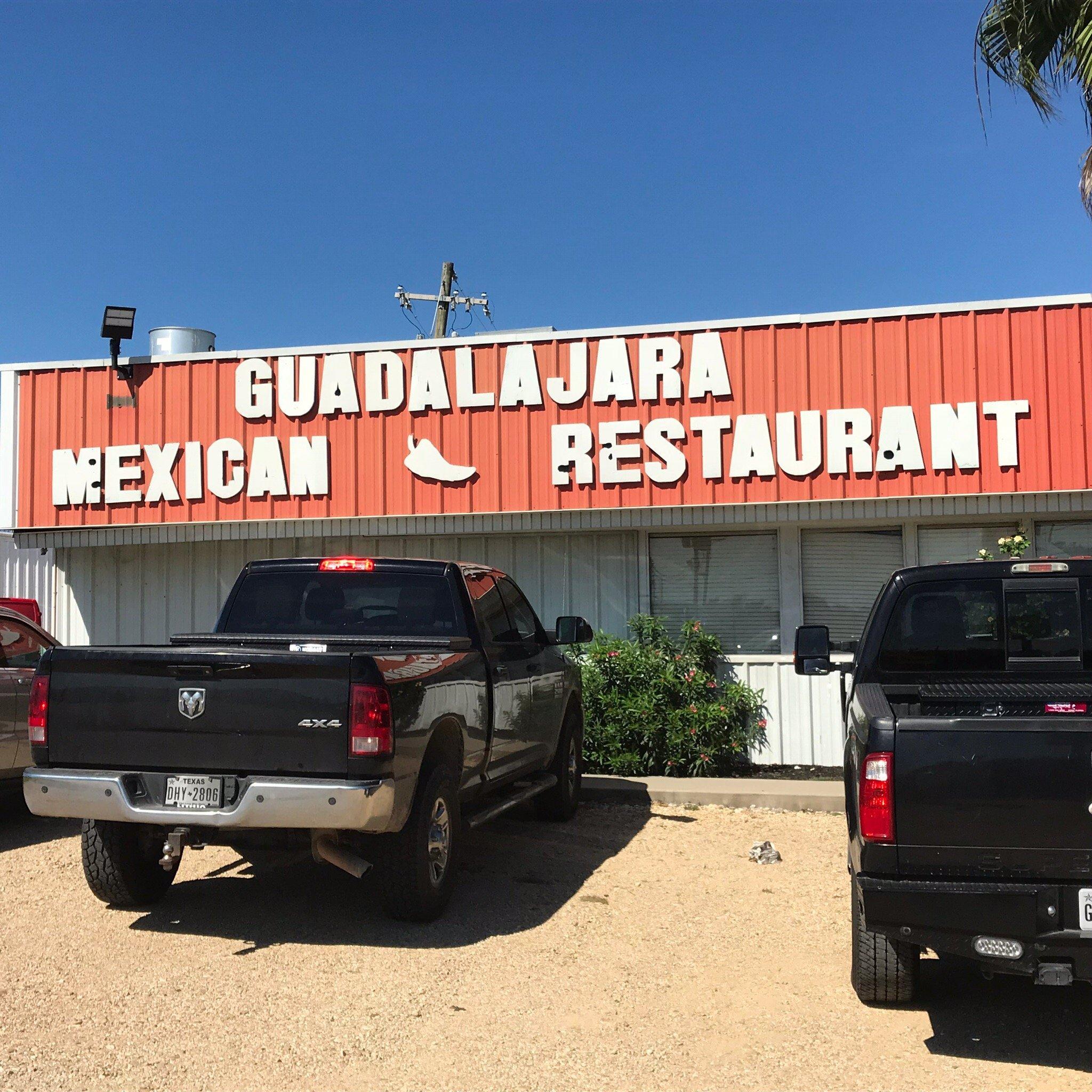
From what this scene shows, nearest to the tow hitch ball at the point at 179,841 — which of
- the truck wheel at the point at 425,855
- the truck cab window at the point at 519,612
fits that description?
the truck wheel at the point at 425,855

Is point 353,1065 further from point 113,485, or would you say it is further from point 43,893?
point 113,485

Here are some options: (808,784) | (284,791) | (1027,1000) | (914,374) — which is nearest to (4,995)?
(284,791)

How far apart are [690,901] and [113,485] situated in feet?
26.6

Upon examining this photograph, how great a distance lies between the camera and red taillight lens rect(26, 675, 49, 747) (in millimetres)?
5816

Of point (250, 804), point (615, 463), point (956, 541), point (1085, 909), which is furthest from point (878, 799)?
point (956, 541)

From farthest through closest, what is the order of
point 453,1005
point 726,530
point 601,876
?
point 726,530
point 601,876
point 453,1005

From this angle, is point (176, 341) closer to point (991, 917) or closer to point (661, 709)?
point (661, 709)

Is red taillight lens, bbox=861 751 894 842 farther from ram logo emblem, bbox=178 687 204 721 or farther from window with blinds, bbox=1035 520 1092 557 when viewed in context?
window with blinds, bbox=1035 520 1092 557

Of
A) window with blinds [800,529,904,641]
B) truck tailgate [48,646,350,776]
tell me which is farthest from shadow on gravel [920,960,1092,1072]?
window with blinds [800,529,904,641]

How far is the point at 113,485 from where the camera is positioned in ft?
39.7

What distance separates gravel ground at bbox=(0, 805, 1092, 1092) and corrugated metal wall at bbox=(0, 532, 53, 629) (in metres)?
6.68

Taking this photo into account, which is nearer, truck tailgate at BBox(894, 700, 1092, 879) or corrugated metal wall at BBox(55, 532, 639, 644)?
truck tailgate at BBox(894, 700, 1092, 879)

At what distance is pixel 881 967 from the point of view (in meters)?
4.78

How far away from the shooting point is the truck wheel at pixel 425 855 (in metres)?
5.86
